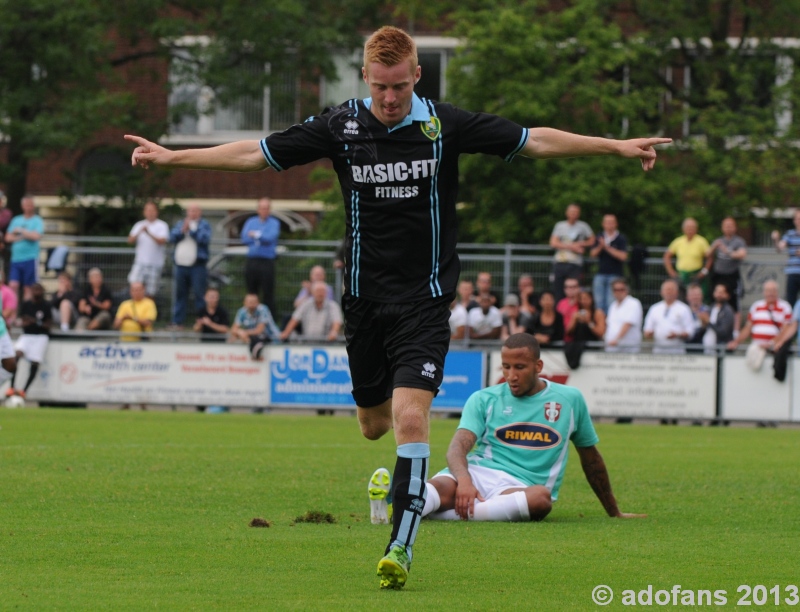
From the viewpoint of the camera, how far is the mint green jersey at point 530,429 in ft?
29.9

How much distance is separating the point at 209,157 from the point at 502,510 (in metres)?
3.49

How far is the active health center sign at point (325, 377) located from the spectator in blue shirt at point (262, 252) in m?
1.34

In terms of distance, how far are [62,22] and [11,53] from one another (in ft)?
4.98

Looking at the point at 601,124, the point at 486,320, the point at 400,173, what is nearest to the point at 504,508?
the point at 400,173

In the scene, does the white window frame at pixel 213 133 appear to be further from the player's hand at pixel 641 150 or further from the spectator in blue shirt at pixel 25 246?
the player's hand at pixel 641 150

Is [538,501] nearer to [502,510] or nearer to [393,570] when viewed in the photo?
[502,510]

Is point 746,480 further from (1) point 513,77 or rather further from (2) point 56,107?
(2) point 56,107

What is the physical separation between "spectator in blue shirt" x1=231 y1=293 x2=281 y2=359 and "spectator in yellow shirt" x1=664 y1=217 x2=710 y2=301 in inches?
269

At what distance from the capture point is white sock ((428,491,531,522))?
9.04 metres

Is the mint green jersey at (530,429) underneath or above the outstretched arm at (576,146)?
underneath

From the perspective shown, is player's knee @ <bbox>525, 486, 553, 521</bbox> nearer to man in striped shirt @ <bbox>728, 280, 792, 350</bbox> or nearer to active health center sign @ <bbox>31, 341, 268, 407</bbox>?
man in striped shirt @ <bbox>728, 280, 792, 350</bbox>

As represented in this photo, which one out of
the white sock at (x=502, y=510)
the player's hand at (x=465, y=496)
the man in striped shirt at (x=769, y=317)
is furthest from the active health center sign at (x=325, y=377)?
the player's hand at (x=465, y=496)

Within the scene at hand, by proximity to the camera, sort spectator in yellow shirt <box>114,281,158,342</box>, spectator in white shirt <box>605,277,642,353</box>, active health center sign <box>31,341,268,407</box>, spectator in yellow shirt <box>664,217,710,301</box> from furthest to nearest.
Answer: spectator in yellow shirt <box>114,281,158,342</box> < active health center sign <box>31,341,268,407</box> < spectator in yellow shirt <box>664,217,710,301</box> < spectator in white shirt <box>605,277,642,353</box>

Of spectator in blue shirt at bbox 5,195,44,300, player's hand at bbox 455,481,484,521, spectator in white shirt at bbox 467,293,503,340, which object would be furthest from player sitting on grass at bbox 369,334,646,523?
spectator in blue shirt at bbox 5,195,44,300
